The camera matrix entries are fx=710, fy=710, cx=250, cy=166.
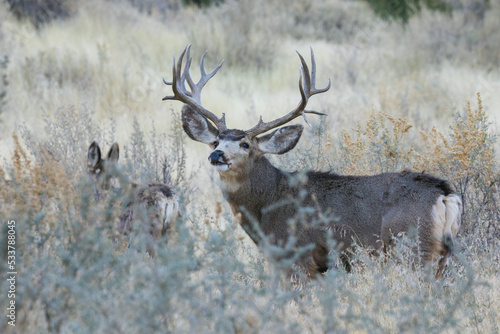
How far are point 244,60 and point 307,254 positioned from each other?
35.4 feet

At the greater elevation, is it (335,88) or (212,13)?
(212,13)

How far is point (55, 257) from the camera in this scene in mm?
4527

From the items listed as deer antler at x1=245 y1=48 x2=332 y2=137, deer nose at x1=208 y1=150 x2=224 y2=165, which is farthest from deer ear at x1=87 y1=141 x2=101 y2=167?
deer antler at x1=245 y1=48 x2=332 y2=137

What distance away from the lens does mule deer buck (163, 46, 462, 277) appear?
5.68m

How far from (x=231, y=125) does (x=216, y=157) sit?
5.57 metres

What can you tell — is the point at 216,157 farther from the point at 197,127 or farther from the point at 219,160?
the point at 197,127

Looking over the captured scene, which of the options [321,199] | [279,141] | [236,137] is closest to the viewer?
[321,199]

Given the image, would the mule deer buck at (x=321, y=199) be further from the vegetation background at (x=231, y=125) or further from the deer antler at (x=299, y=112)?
the vegetation background at (x=231, y=125)

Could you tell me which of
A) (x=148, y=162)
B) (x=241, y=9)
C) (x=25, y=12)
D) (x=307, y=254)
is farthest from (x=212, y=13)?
(x=307, y=254)

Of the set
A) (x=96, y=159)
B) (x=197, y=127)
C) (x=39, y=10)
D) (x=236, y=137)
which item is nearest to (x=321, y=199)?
(x=236, y=137)

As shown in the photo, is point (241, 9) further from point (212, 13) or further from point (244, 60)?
point (244, 60)

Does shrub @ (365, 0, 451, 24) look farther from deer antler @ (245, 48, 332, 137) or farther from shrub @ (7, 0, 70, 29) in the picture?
deer antler @ (245, 48, 332, 137)

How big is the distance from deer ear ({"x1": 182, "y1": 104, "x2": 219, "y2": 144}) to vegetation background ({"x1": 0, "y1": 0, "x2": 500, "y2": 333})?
32.3 inches

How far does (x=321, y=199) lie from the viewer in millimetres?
6262
